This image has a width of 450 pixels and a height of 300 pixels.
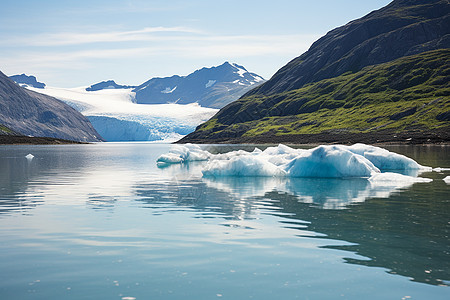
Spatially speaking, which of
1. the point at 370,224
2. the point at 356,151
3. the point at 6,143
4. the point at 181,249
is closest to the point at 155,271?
the point at 181,249

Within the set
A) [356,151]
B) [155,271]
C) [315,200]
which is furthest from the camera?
[356,151]

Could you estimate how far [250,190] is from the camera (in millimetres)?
33938

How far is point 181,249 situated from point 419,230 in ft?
33.2

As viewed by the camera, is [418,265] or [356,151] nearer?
[418,265]

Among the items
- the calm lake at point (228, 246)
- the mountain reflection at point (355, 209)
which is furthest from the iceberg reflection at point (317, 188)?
the calm lake at point (228, 246)

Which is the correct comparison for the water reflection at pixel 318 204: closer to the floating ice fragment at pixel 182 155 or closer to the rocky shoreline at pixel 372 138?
the floating ice fragment at pixel 182 155

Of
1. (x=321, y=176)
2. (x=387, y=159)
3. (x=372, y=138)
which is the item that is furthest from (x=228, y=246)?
(x=372, y=138)

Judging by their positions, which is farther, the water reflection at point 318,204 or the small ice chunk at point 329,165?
the small ice chunk at point 329,165

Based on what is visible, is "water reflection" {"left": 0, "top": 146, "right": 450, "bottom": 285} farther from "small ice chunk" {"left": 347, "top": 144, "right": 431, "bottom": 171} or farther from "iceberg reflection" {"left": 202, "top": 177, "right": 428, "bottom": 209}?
"small ice chunk" {"left": 347, "top": 144, "right": 431, "bottom": 171}

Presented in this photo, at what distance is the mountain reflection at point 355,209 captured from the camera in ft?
47.5

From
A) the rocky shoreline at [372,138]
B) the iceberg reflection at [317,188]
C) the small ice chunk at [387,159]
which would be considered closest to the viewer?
the iceberg reflection at [317,188]

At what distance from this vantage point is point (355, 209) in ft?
78.9

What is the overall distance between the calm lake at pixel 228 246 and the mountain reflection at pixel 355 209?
72mm

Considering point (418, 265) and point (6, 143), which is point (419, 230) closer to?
point (418, 265)
